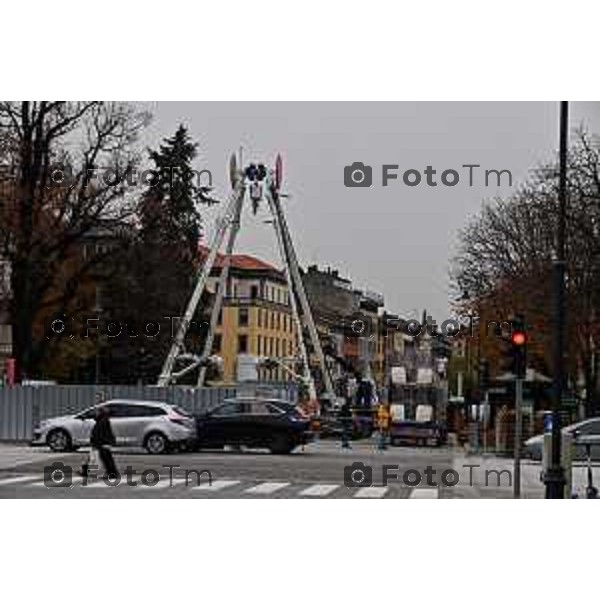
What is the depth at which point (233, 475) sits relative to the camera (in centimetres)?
1406

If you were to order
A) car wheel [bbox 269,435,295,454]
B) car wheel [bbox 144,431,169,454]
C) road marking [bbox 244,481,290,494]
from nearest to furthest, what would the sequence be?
road marking [bbox 244,481,290,494] → car wheel [bbox 144,431,169,454] → car wheel [bbox 269,435,295,454]

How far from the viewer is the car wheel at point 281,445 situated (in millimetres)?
14602

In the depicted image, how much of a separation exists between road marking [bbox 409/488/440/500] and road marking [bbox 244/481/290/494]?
56.1 inches

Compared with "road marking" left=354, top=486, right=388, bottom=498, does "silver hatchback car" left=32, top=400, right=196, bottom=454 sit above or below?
above

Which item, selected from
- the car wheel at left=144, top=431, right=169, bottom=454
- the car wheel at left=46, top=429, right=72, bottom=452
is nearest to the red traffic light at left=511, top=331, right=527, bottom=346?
the car wheel at left=144, top=431, right=169, bottom=454

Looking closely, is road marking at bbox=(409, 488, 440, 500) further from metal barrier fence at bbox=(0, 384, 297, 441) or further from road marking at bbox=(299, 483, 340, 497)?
metal barrier fence at bbox=(0, 384, 297, 441)

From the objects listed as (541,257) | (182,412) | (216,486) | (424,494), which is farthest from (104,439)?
(541,257)

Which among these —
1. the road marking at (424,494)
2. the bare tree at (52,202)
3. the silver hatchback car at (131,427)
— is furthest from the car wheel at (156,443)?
the road marking at (424,494)

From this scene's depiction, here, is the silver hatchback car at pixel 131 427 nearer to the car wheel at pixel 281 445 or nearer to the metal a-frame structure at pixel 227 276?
the metal a-frame structure at pixel 227 276

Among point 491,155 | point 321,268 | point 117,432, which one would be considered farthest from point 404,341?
point 117,432

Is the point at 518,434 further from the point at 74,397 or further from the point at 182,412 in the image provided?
the point at 74,397

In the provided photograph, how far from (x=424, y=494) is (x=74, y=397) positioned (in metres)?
3.47

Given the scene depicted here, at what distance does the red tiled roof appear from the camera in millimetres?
14016

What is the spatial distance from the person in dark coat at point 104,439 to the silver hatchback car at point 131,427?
48 millimetres
